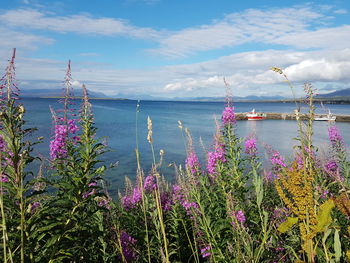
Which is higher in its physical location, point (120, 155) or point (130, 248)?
point (130, 248)

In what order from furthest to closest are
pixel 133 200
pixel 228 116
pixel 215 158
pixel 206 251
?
pixel 228 116 < pixel 133 200 < pixel 215 158 < pixel 206 251

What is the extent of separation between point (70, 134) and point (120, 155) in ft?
67.0

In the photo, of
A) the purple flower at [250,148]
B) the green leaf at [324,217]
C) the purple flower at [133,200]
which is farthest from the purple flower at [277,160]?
the green leaf at [324,217]

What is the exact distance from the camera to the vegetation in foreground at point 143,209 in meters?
1.67

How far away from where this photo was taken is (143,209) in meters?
3.97

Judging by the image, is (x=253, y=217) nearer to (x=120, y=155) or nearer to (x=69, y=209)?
(x=69, y=209)

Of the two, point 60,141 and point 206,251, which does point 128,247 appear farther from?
point 60,141

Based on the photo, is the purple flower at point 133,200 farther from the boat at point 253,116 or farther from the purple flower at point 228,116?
the boat at point 253,116

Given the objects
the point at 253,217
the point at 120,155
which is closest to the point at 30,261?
the point at 253,217

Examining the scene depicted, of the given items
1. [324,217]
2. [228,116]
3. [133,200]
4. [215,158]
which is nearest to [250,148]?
[228,116]

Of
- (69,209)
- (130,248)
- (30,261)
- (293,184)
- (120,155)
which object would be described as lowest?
(120,155)

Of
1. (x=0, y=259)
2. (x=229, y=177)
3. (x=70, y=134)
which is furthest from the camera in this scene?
(x=229, y=177)

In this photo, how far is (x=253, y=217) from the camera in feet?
15.5

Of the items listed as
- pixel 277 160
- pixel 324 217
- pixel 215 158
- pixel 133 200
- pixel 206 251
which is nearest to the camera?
pixel 324 217
